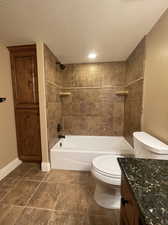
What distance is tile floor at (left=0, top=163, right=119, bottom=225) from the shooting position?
122 centimetres

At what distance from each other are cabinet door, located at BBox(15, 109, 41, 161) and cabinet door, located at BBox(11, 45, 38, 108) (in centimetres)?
19

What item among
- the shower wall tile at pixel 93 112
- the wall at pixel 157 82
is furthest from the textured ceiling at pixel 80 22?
the shower wall tile at pixel 93 112

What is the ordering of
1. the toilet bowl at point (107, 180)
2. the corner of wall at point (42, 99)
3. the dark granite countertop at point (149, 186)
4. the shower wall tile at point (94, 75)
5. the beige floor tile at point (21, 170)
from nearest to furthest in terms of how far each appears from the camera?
the dark granite countertop at point (149, 186)
the toilet bowl at point (107, 180)
the corner of wall at point (42, 99)
the beige floor tile at point (21, 170)
the shower wall tile at point (94, 75)

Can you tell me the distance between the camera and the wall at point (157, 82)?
4.15ft

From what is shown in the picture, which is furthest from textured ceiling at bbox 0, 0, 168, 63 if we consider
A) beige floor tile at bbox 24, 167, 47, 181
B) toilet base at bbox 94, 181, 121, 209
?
beige floor tile at bbox 24, 167, 47, 181

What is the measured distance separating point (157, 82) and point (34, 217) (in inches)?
80.0

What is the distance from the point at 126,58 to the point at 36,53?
1830 millimetres

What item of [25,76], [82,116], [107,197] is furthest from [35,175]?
[25,76]

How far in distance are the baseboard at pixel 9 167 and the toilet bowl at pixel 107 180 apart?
1.48 meters

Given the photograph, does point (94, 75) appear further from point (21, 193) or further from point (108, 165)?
point (21, 193)

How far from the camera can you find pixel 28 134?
2205 millimetres

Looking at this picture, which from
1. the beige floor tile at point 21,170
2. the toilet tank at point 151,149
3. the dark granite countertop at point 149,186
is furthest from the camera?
the beige floor tile at point 21,170

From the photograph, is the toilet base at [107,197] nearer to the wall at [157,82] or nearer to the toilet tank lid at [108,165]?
the toilet tank lid at [108,165]

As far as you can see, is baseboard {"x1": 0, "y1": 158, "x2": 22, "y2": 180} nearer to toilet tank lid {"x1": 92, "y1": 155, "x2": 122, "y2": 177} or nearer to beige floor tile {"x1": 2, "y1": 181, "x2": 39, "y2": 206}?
beige floor tile {"x1": 2, "y1": 181, "x2": 39, "y2": 206}
